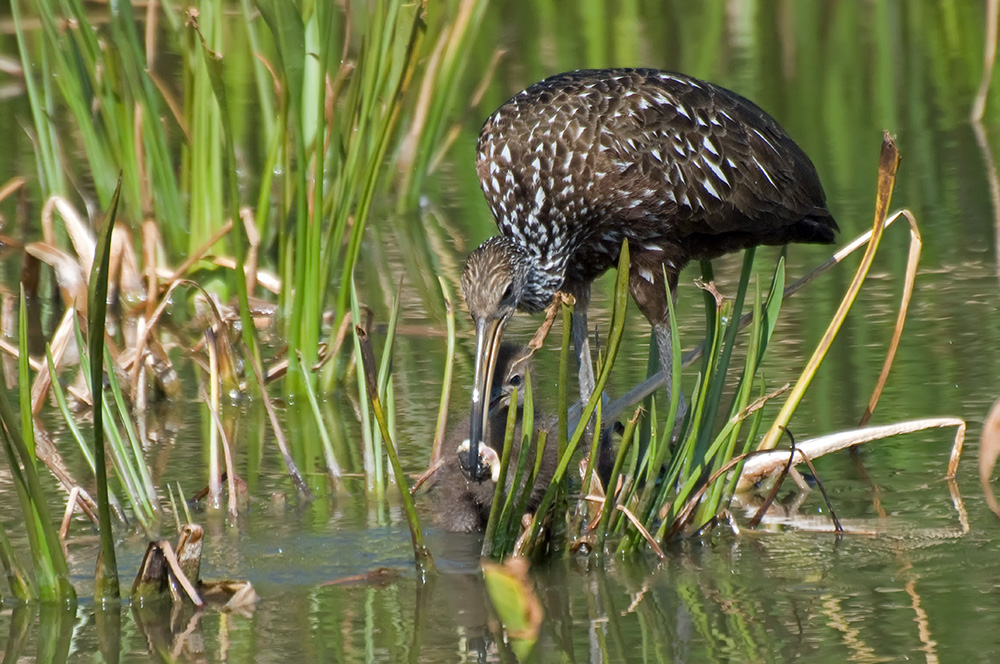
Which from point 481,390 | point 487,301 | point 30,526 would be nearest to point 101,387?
point 30,526

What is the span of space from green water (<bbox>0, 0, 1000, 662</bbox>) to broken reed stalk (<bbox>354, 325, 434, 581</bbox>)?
0.20ft

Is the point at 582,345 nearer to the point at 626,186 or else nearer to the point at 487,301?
the point at 626,186

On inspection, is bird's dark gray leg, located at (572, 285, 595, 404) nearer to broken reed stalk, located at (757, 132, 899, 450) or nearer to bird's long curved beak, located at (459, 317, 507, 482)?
bird's long curved beak, located at (459, 317, 507, 482)

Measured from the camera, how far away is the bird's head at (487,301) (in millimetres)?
4539

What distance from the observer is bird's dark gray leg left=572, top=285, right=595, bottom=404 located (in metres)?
5.50

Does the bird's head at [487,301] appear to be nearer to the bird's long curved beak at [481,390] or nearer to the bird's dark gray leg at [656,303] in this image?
the bird's long curved beak at [481,390]

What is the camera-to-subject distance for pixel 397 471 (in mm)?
4051

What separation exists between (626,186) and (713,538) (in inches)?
49.6

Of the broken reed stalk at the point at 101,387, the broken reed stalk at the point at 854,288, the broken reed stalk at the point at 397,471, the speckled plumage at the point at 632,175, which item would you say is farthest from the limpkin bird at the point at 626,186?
the broken reed stalk at the point at 101,387

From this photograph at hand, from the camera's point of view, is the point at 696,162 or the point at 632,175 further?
the point at 696,162

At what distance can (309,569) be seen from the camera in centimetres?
430

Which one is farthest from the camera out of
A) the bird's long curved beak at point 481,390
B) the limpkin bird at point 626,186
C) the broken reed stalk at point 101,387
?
the limpkin bird at point 626,186

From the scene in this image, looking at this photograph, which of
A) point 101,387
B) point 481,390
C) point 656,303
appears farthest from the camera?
point 656,303

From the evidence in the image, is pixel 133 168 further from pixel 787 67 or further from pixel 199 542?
pixel 787 67
